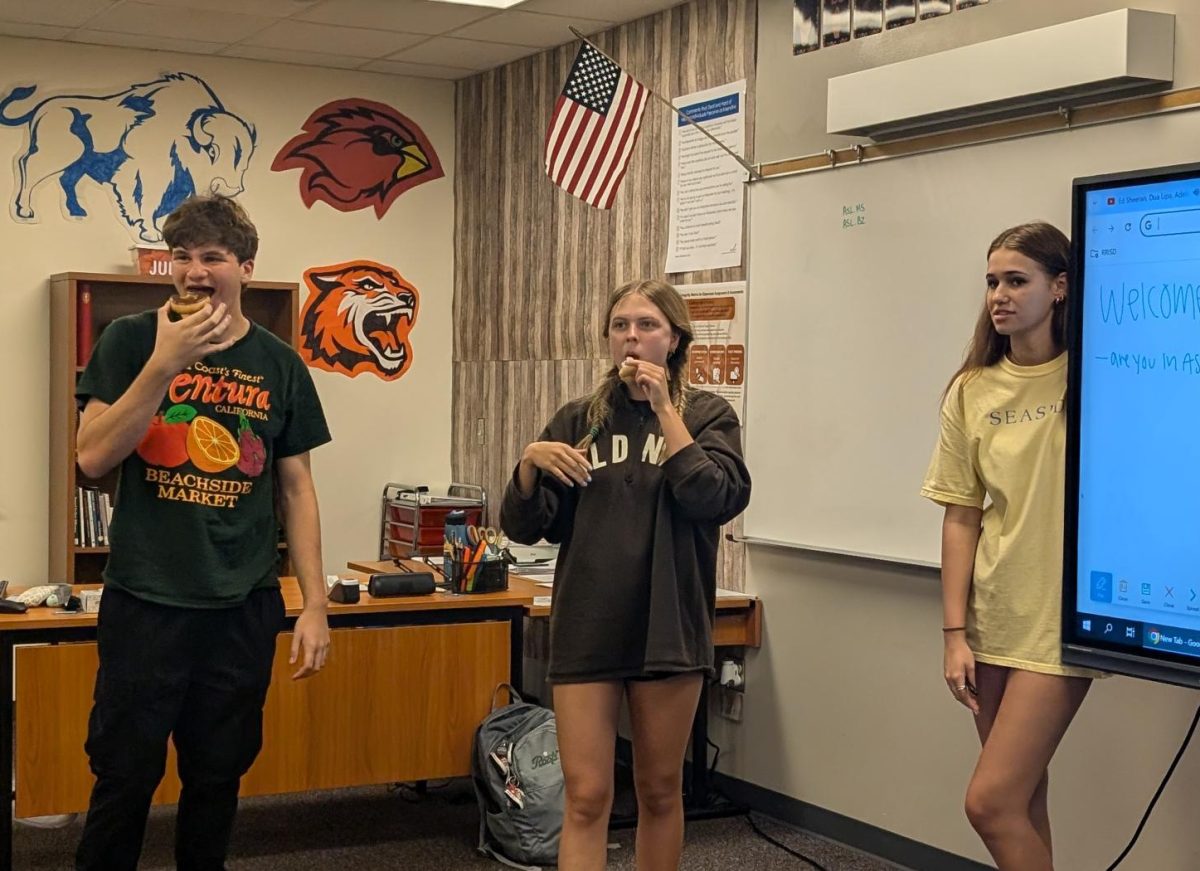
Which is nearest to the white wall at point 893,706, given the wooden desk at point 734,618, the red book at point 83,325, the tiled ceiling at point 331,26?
the wooden desk at point 734,618

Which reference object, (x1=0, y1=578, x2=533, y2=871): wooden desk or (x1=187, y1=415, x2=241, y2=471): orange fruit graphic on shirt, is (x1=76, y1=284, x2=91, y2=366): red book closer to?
(x1=0, y1=578, x2=533, y2=871): wooden desk

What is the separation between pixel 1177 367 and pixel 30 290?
4607 mm

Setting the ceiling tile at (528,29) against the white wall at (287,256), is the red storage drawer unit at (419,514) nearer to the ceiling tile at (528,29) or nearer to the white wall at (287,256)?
the white wall at (287,256)

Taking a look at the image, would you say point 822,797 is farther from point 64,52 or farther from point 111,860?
point 64,52

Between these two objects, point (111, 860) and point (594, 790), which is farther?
point (594, 790)

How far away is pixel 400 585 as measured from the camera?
4.30m

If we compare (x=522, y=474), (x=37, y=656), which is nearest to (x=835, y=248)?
(x=522, y=474)

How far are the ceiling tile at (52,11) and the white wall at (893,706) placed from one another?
2.39 metres

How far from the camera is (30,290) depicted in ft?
19.0

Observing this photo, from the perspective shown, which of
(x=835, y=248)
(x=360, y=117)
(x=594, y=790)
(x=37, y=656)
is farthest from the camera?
(x=360, y=117)

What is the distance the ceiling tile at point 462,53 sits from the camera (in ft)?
19.0

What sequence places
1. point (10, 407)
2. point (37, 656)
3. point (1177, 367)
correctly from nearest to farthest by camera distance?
point (1177, 367) < point (37, 656) < point (10, 407)

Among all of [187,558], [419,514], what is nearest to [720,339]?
[419,514]

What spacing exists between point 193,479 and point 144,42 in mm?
3550
